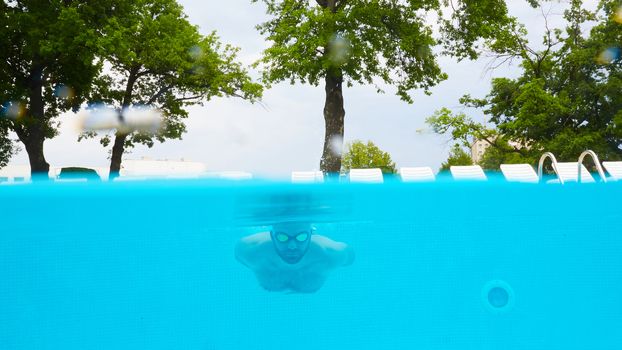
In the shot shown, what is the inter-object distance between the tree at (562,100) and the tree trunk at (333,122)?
19.5ft

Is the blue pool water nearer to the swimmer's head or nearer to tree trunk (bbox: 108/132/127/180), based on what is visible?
the swimmer's head

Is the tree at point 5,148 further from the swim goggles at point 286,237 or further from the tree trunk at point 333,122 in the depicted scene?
the swim goggles at point 286,237

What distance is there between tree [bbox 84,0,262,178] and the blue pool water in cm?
1684

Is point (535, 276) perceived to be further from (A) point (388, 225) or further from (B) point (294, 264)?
(B) point (294, 264)

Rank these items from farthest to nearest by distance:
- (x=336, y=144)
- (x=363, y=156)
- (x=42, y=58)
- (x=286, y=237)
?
(x=363, y=156)
(x=42, y=58)
(x=336, y=144)
(x=286, y=237)

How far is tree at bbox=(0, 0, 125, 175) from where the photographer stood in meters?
20.9

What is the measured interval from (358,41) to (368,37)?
736 mm

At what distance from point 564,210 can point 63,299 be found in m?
5.54

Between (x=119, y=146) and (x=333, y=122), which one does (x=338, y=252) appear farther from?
(x=119, y=146)

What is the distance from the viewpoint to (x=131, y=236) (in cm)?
621

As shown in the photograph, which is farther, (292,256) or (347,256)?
(347,256)

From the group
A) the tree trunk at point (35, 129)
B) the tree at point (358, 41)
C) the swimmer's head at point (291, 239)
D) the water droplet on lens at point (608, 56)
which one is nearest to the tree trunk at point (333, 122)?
the tree at point (358, 41)

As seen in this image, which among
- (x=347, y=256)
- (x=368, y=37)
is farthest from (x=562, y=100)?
(x=347, y=256)

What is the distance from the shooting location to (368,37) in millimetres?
21297
